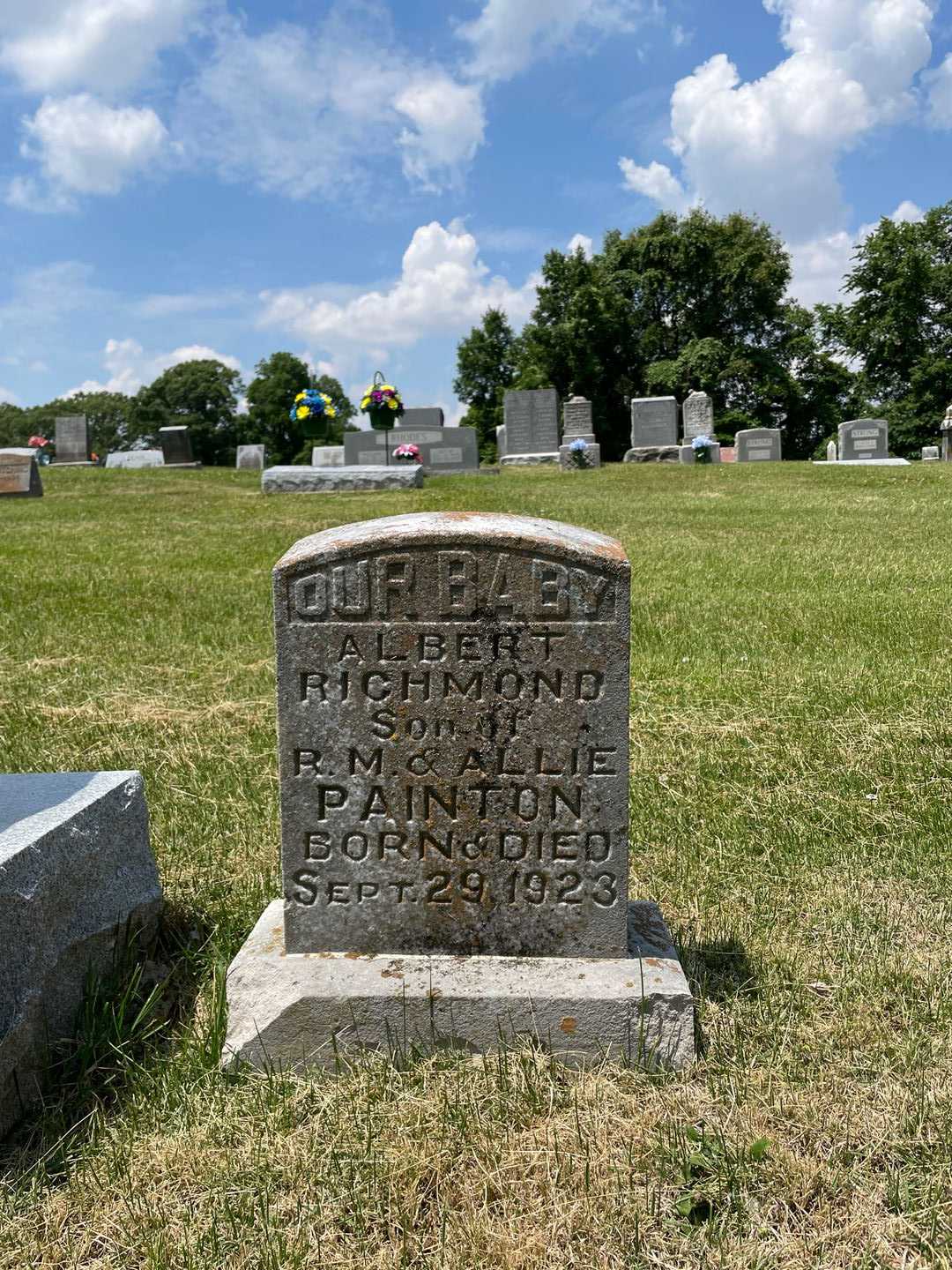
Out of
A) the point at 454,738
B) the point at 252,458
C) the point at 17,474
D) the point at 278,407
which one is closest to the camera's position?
the point at 454,738

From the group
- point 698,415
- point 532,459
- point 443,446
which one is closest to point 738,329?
point 698,415

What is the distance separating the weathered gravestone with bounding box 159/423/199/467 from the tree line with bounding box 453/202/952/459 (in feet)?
58.5

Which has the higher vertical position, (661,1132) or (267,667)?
(267,667)

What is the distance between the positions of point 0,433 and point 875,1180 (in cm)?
8660

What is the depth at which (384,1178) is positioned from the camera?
202 cm

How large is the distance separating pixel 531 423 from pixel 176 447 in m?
10.7

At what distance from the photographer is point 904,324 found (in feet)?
127

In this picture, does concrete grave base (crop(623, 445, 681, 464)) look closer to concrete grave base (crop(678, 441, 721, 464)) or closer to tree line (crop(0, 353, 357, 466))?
concrete grave base (crop(678, 441, 721, 464))

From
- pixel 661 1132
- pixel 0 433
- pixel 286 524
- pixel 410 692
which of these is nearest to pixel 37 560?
pixel 286 524

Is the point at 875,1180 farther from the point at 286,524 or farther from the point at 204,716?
the point at 286,524

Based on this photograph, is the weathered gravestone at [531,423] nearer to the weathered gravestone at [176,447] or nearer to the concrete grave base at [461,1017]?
the weathered gravestone at [176,447]

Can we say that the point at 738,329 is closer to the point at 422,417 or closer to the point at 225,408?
the point at 422,417

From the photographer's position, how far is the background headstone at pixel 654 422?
2686 cm

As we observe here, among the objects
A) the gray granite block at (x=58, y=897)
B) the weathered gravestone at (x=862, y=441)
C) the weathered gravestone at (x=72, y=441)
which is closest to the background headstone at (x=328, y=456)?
the weathered gravestone at (x=72, y=441)
